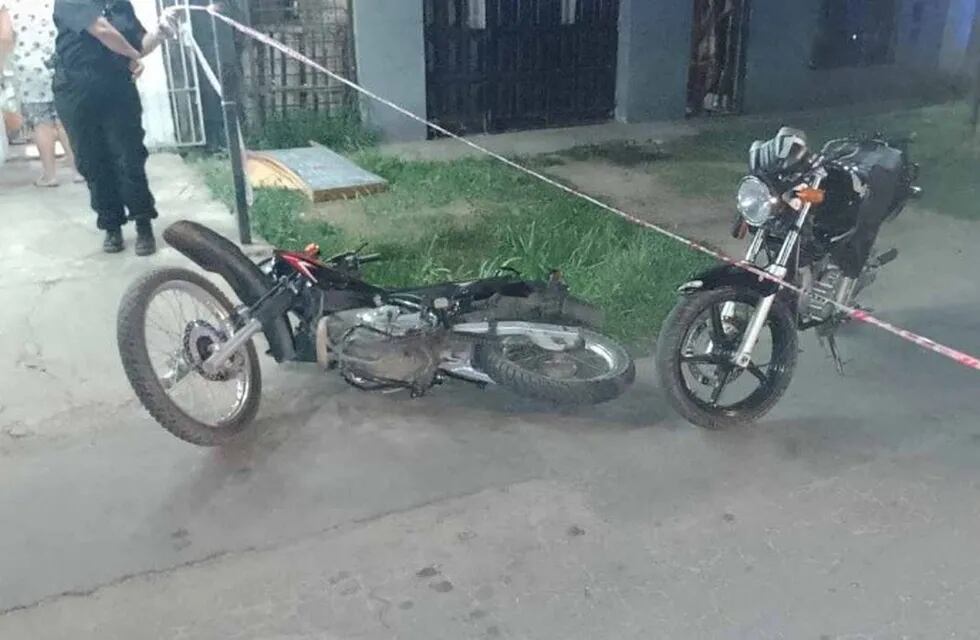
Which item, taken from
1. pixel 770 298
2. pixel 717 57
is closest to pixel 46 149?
pixel 770 298

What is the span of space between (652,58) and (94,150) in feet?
22.1

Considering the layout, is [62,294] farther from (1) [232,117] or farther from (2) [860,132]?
(2) [860,132]

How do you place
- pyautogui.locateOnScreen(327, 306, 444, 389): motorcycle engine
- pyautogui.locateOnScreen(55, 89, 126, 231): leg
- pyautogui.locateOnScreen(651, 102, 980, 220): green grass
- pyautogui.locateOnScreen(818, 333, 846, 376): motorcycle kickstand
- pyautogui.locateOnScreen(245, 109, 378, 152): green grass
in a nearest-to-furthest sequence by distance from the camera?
1. pyautogui.locateOnScreen(327, 306, 444, 389): motorcycle engine
2. pyautogui.locateOnScreen(818, 333, 846, 376): motorcycle kickstand
3. pyautogui.locateOnScreen(55, 89, 126, 231): leg
4. pyautogui.locateOnScreen(651, 102, 980, 220): green grass
5. pyautogui.locateOnScreen(245, 109, 378, 152): green grass

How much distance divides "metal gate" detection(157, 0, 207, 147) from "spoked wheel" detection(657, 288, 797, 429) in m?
5.89

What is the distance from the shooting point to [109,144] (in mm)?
5461

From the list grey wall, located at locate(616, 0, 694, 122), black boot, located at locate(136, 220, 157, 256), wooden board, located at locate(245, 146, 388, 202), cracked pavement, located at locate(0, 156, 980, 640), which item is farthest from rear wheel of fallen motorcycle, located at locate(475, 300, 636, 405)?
grey wall, located at locate(616, 0, 694, 122)

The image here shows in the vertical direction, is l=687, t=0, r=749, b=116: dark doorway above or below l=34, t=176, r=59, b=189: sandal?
above

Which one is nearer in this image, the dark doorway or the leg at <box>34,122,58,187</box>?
the leg at <box>34,122,58,187</box>

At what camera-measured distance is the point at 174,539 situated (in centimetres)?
322

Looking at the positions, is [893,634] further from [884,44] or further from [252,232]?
[884,44]

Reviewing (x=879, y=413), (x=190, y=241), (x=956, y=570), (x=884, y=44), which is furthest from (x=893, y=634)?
(x=884, y=44)

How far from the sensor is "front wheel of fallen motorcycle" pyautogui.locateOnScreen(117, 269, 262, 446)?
11.3 ft

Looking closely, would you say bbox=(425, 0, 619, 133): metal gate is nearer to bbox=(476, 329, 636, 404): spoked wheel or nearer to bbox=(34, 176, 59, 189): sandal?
bbox=(34, 176, 59, 189): sandal

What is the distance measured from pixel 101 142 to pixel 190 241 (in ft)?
6.77
